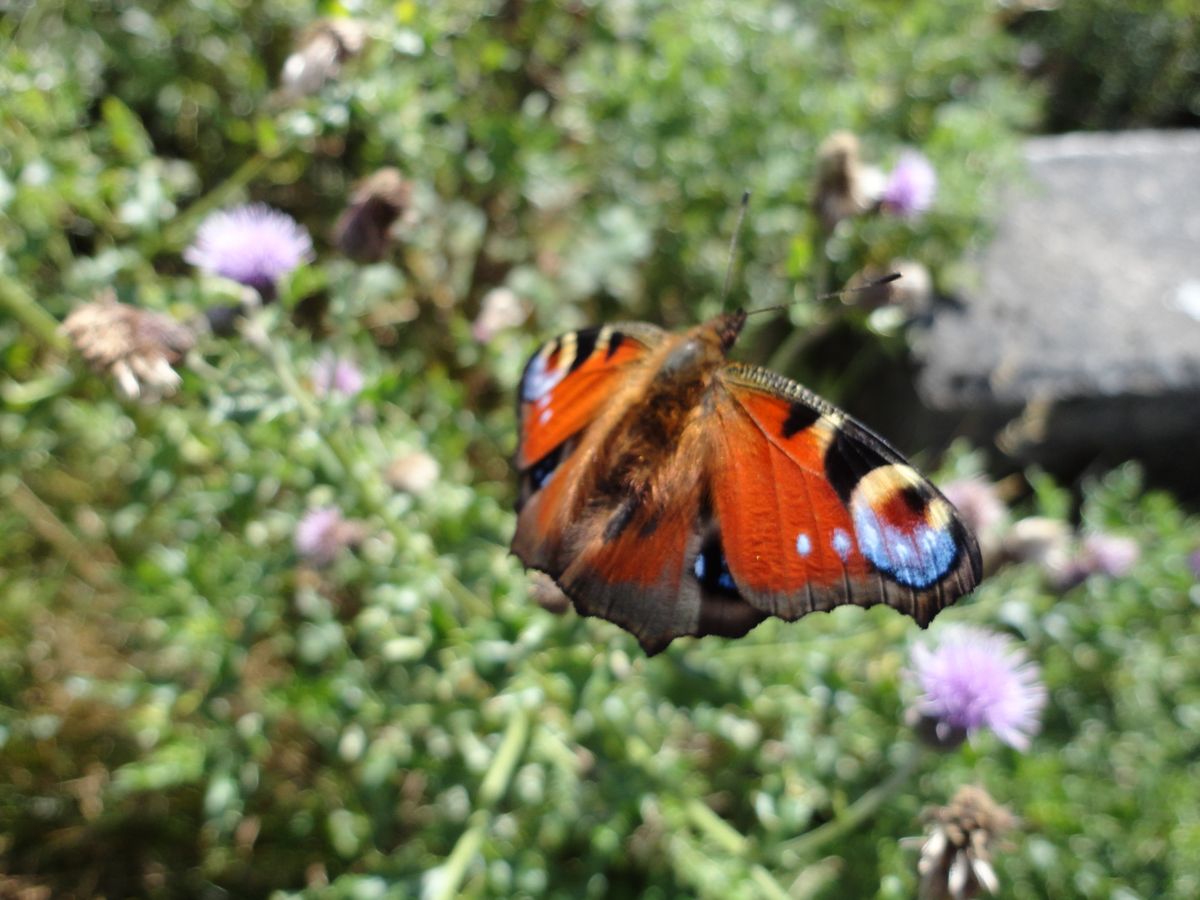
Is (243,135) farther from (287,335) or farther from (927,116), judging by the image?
(927,116)

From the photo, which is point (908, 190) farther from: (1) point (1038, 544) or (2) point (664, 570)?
(2) point (664, 570)

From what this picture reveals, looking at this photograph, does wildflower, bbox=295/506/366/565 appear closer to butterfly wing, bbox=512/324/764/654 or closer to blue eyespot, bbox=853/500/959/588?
butterfly wing, bbox=512/324/764/654

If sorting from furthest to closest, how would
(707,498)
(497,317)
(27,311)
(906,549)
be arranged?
(497,317) < (27,311) < (707,498) < (906,549)

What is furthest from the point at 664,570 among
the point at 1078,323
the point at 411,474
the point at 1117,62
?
the point at 1117,62

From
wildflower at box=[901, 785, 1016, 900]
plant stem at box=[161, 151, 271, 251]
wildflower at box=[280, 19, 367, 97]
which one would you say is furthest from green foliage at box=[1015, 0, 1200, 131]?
wildflower at box=[901, 785, 1016, 900]

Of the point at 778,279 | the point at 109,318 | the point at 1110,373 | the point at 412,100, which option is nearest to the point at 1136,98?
the point at 1110,373

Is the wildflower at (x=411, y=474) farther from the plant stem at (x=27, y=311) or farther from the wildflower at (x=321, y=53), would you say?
the wildflower at (x=321, y=53)

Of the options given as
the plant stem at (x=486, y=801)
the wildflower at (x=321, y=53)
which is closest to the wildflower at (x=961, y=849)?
the plant stem at (x=486, y=801)
